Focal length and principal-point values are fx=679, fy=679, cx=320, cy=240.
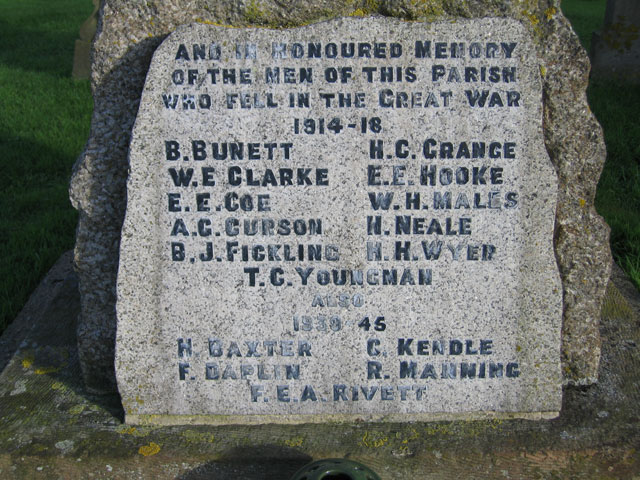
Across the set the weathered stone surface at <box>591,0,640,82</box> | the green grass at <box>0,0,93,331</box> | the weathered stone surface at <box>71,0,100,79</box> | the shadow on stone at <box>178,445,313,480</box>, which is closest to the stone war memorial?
the shadow on stone at <box>178,445,313,480</box>

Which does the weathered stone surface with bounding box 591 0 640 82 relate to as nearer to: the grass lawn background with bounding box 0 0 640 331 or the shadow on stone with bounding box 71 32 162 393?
the grass lawn background with bounding box 0 0 640 331

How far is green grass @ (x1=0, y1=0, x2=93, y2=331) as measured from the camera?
13.2 ft

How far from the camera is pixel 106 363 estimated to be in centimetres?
264

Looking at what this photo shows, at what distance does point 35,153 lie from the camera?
18.9 feet

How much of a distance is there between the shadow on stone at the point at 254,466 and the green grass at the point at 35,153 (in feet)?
5.71

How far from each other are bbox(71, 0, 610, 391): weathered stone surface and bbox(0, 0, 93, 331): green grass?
130 centimetres

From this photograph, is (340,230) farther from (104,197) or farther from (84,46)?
(84,46)

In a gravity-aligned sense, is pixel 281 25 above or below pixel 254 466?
above

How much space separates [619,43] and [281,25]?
5814mm

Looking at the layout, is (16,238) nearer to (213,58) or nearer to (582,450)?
(213,58)

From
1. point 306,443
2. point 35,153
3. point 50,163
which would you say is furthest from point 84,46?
point 306,443

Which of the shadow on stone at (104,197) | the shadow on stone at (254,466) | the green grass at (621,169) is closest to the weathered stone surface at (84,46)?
the green grass at (621,169)

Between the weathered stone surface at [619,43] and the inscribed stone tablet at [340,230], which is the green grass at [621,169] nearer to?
the weathered stone surface at [619,43]

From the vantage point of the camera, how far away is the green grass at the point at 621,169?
13.2 ft
